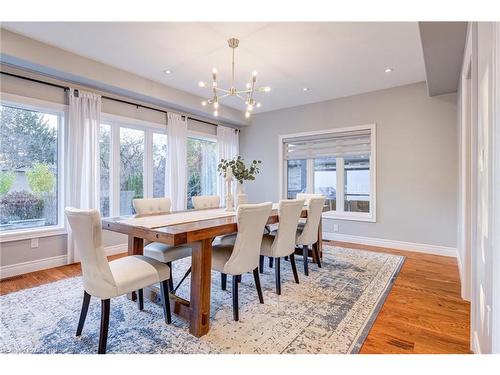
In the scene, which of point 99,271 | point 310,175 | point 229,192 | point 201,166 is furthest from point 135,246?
point 310,175

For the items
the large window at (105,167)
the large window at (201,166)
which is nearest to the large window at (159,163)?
the large window at (201,166)

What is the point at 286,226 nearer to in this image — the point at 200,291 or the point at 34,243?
the point at 200,291

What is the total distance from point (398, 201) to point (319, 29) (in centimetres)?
308

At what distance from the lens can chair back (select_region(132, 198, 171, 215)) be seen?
2.98 metres

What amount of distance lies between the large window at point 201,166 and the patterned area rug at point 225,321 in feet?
9.22

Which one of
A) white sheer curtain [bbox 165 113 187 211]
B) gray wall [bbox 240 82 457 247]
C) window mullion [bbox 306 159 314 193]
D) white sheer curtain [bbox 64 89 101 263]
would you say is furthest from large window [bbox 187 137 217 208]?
gray wall [bbox 240 82 457 247]

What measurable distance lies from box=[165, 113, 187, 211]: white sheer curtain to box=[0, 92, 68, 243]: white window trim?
1.59 m

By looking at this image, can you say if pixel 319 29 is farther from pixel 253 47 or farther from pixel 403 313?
pixel 403 313

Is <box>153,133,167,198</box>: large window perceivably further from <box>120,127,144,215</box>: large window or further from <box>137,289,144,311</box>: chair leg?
<box>137,289,144,311</box>: chair leg

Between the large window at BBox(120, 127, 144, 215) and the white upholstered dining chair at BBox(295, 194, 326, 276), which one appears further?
the large window at BBox(120, 127, 144, 215)

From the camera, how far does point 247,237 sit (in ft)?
7.07

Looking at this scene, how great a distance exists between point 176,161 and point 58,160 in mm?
1766
